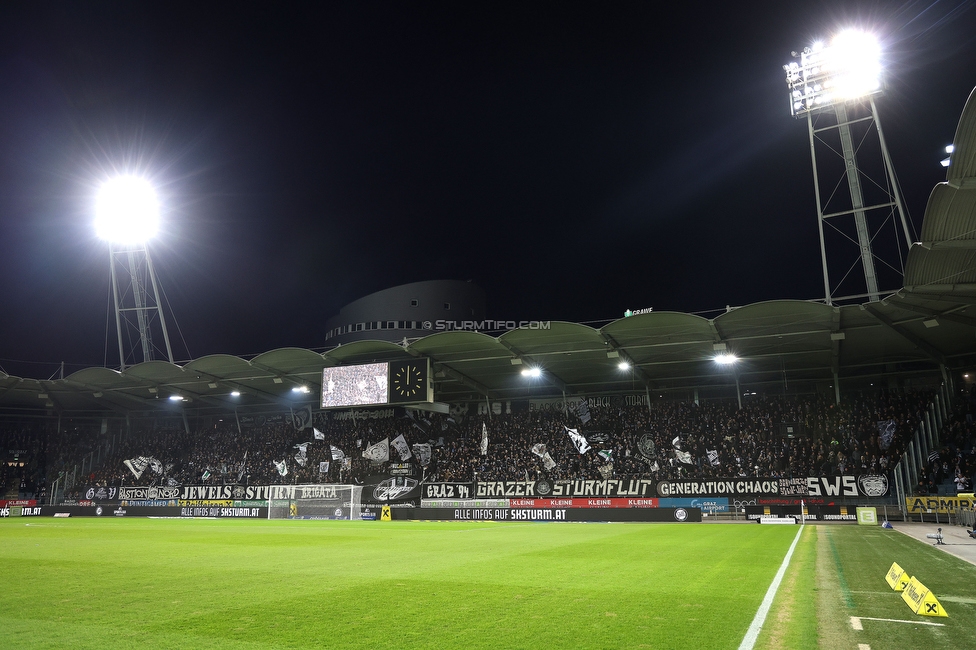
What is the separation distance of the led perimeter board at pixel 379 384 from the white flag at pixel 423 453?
8239 mm

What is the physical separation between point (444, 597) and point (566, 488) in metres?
30.0

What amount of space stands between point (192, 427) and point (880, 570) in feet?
186

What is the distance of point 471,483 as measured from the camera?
38.6 meters

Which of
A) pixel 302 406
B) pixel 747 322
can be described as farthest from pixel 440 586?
pixel 302 406

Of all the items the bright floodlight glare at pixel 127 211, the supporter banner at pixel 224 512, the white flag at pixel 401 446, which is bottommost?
the supporter banner at pixel 224 512

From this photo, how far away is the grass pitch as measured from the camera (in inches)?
218

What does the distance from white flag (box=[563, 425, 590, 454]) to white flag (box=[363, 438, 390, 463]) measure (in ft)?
42.3

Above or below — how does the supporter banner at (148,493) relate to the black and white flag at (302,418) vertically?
below

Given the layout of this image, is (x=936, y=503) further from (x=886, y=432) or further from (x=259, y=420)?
(x=259, y=420)

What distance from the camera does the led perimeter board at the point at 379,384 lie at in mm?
36594

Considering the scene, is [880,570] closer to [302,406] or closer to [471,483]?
[471,483]

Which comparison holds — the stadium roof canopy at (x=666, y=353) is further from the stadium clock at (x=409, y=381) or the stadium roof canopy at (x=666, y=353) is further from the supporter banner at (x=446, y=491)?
the supporter banner at (x=446, y=491)

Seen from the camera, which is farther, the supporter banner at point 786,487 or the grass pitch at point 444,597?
the supporter banner at point 786,487

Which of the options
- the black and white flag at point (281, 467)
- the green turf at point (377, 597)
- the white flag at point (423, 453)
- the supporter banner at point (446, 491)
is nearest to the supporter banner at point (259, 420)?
the black and white flag at point (281, 467)
